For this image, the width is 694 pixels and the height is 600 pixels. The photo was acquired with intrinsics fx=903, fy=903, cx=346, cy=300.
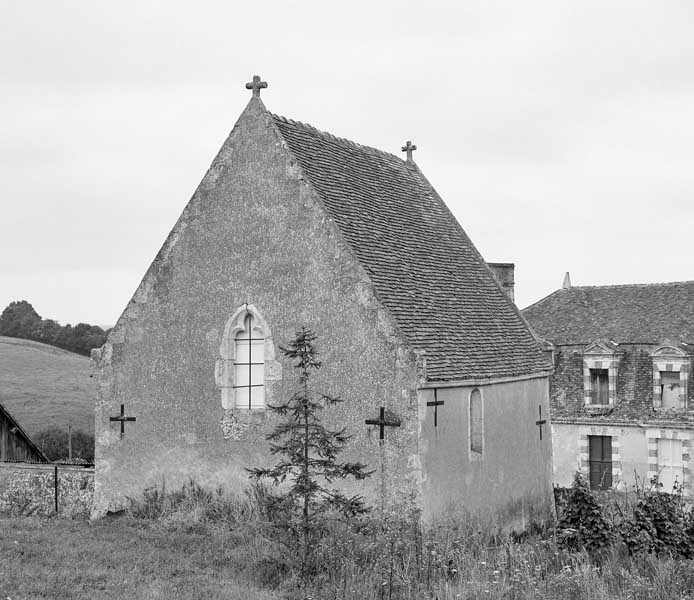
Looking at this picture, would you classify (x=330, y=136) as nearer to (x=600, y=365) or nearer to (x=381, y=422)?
(x=381, y=422)

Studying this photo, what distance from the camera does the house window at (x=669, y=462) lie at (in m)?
32.1

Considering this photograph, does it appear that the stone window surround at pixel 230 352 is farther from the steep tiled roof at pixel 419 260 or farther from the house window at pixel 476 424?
the house window at pixel 476 424

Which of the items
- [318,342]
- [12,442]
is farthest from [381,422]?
[12,442]

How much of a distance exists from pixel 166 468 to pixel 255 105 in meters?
7.24

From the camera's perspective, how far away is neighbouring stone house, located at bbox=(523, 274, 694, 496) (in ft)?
107

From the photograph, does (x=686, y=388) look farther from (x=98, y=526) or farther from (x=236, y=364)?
(x=98, y=526)

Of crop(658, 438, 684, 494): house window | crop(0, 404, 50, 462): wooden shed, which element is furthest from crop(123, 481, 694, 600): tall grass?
crop(658, 438, 684, 494): house window

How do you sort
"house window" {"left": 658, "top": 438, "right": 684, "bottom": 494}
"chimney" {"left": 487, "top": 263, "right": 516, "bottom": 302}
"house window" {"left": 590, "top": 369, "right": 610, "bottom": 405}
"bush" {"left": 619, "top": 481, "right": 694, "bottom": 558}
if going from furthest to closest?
1. "house window" {"left": 590, "top": 369, "right": 610, "bottom": 405}
2. "house window" {"left": 658, "top": 438, "right": 684, "bottom": 494}
3. "chimney" {"left": 487, "top": 263, "right": 516, "bottom": 302}
4. "bush" {"left": 619, "top": 481, "right": 694, "bottom": 558}

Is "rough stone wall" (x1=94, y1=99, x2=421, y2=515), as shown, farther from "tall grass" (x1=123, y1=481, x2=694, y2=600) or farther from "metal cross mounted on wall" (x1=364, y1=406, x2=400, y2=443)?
"tall grass" (x1=123, y1=481, x2=694, y2=600)

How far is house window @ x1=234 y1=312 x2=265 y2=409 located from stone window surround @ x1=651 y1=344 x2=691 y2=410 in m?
20.6

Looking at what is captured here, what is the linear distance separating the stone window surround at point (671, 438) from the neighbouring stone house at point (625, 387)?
4cm

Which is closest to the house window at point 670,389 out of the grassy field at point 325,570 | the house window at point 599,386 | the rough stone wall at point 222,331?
the house window at point 599,386

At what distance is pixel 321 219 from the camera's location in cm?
1623

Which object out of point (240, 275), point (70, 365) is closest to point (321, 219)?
point (240, 275)
